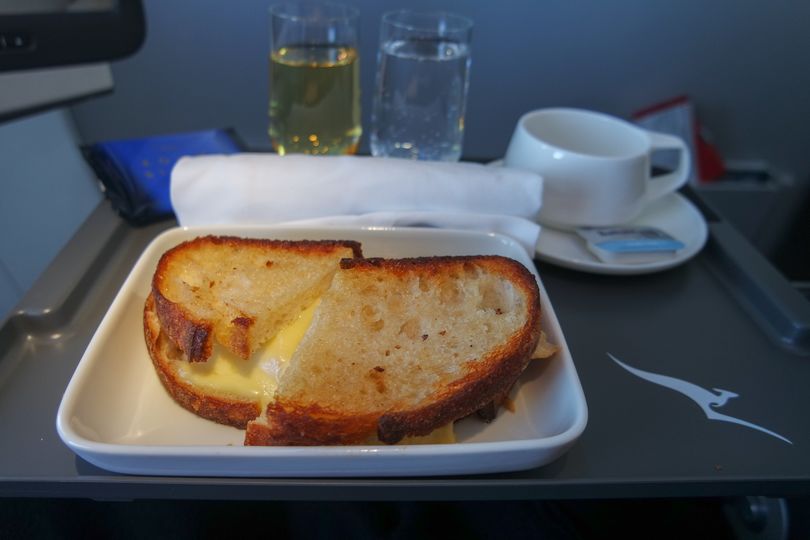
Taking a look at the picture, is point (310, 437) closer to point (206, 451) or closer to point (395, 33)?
point (206, 451)

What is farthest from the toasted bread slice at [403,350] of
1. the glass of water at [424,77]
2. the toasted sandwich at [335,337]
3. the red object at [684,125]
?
the red object at [684,125]

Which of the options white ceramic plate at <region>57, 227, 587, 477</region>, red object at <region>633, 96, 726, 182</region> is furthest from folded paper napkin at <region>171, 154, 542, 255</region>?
red object at <region>633, 96, 726, 182</region>

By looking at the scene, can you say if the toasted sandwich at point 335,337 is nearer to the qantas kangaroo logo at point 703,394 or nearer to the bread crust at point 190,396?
the bread crust at point 190,396

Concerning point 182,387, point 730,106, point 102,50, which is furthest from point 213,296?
point 730,106

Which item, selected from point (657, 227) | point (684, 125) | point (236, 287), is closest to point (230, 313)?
point (236, 287)

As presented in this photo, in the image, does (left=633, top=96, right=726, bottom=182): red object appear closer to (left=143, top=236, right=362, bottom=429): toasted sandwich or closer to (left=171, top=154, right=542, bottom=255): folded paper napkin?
(left=171, top=154, right=542, bottom=255): folded paper napkin

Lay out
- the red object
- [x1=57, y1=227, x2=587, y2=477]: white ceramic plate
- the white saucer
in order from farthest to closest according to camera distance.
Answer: the red object < the white saucer < [x1=57, y1=227, x2=587, y2=477]: white ceramic plate

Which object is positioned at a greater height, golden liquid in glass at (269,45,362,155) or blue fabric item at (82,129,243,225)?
golden liquid in glass at (269,45,362,155)
